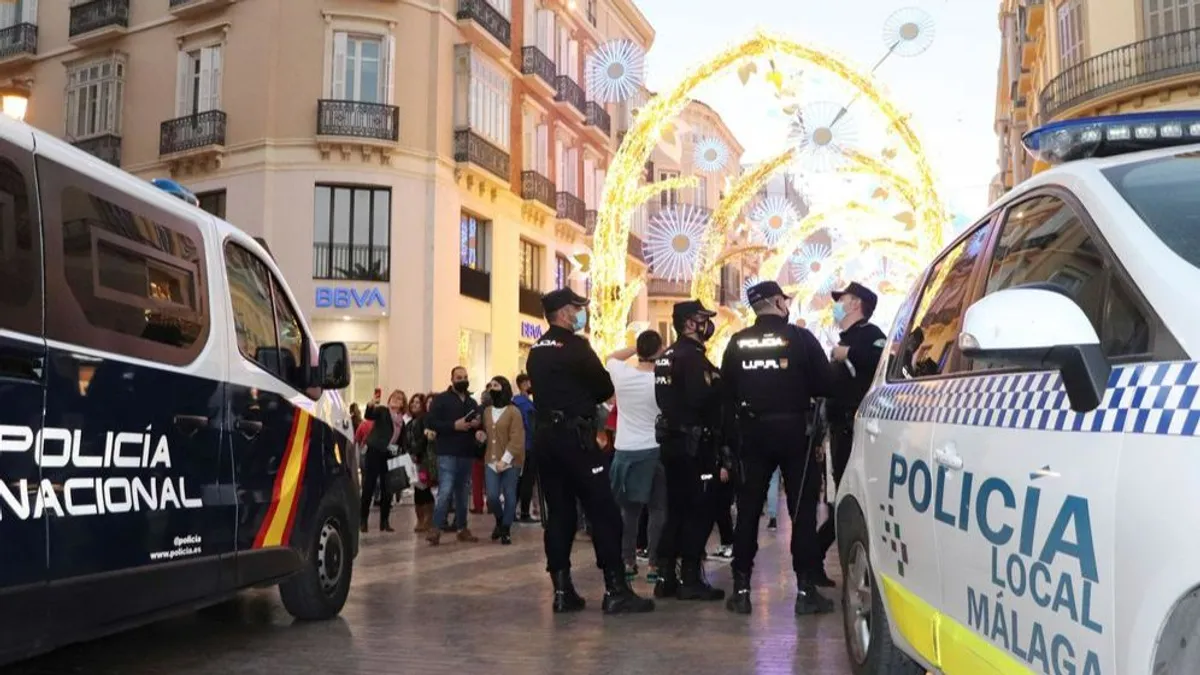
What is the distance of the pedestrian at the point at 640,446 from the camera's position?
8102mm

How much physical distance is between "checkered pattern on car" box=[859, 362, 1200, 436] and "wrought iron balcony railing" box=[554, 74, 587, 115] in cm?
2993

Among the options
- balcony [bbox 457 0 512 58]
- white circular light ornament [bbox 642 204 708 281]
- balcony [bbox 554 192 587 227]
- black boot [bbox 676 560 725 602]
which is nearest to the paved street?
black boot [bbox 676 560 725 602]

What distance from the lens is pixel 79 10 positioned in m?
28.8

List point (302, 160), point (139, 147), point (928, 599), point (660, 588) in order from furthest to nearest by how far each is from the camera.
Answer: point (139, 147), point (302, 160), point (660, 588), point (928, 599)

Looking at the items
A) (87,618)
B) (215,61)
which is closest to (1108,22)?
(215,61)

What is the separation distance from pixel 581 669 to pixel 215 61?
79.4 feet

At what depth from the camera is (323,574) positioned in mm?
6582

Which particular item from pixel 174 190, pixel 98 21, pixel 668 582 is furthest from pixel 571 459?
pixel 98 21

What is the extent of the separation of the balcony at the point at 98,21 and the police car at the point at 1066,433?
28.5 metres

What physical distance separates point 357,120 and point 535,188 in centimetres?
652

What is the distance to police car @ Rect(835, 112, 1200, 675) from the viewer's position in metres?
2.03

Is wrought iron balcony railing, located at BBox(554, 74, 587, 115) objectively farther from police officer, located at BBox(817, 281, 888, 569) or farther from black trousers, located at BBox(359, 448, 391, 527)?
police officer, located at BBox(817, 281, 888, 569)

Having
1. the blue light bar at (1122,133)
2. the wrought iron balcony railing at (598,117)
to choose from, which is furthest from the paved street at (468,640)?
the wrought iron balcony railing at (598,117)

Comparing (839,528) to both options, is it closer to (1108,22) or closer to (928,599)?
(928,599)
